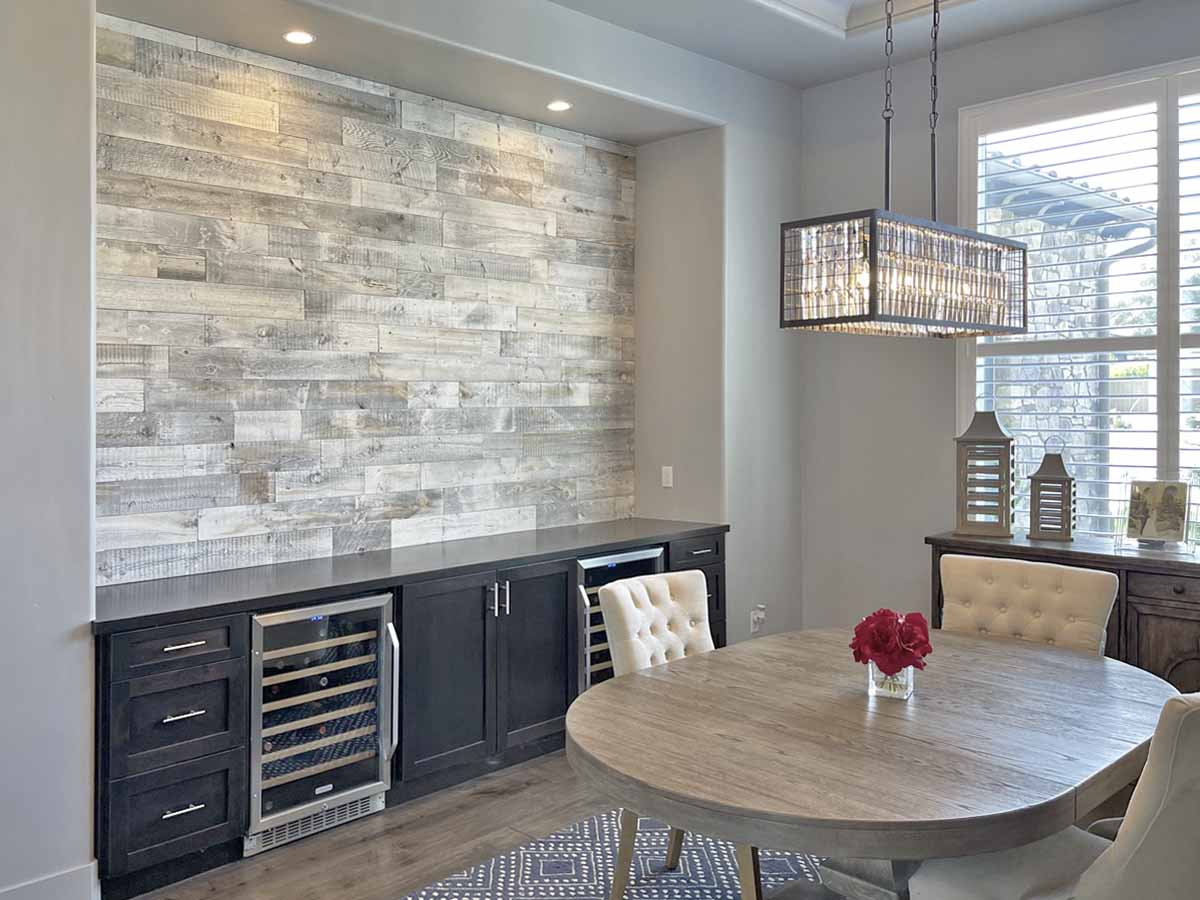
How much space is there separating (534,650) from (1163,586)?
2.42m

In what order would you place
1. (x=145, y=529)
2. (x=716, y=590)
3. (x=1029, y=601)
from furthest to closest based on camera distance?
1. (x=716, y=590)
2. (x=145, y=529)
3. (x=1029, y=601)

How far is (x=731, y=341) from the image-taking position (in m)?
4.78

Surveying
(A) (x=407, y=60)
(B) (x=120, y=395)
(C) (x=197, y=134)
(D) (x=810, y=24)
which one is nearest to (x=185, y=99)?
(C) (x=197, y=134)

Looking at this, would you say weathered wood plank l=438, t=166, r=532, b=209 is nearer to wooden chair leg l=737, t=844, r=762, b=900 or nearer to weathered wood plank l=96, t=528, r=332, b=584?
weathered wood plank l=96, t=528, r=332, b=584

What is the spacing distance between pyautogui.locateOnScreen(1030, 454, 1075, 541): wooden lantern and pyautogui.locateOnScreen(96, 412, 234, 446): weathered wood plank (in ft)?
10.8

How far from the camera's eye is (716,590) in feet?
15.5

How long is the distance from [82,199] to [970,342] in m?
3.70

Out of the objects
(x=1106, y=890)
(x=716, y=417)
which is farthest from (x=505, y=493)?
(x=1106, y=890)

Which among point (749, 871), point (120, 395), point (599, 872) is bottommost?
point (599, 872)

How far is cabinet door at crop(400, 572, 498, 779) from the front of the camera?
11.5 feet

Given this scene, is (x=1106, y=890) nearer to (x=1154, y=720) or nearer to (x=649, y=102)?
(x=1154, y=720)

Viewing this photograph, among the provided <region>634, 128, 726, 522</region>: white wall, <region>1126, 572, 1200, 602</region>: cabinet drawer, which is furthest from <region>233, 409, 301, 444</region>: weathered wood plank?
<region>1126, 572, 1200, 602</region>: cabinet drawer

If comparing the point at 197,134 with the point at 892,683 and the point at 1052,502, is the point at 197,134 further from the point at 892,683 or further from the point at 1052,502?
the point at 1052,502

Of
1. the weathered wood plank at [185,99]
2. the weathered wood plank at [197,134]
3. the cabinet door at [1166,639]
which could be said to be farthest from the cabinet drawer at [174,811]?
the cabinet door at [1166,639]
